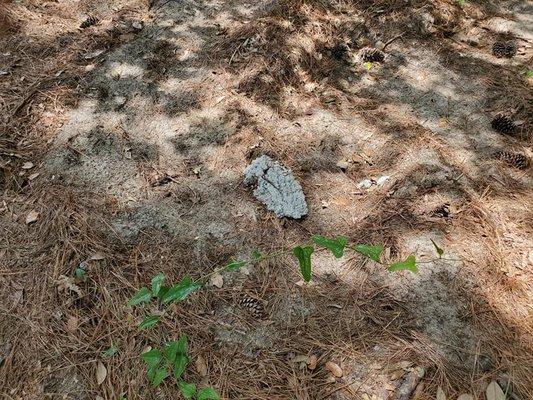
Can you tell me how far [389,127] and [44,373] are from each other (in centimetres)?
239

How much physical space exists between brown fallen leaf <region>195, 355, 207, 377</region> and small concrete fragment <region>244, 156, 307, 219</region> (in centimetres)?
84

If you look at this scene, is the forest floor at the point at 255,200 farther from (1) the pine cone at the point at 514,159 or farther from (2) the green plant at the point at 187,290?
(2) the green plant at the point at 187,290

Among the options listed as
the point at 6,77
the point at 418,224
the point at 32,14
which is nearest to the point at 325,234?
the point at 418,224

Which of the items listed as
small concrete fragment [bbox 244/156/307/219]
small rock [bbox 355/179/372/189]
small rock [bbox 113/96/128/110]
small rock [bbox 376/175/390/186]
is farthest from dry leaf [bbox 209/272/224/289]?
small rock [bbox 113/96/128/110]

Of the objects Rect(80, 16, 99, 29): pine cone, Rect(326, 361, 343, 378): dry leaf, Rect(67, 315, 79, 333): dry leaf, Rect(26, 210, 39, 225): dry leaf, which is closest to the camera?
Rect(326, 361, 343, 378): dry leaf

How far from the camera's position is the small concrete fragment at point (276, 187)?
2.24 meters

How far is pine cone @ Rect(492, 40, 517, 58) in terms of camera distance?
315 cm

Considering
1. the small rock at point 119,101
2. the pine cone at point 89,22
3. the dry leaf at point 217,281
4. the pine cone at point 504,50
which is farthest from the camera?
the pine cone at point 89,22

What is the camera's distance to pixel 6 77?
2.85 m

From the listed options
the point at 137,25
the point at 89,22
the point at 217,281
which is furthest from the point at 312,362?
the point at 89,22

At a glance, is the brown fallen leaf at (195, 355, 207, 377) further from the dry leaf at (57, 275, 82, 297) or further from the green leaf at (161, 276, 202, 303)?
the dry leaf at (57, 275, 82, 297)

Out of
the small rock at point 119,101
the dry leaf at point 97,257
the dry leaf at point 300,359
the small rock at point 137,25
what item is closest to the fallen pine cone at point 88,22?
the small rock at point 137,25

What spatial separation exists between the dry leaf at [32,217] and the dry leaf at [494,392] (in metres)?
2.32

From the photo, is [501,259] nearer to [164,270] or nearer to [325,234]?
[325,234]
